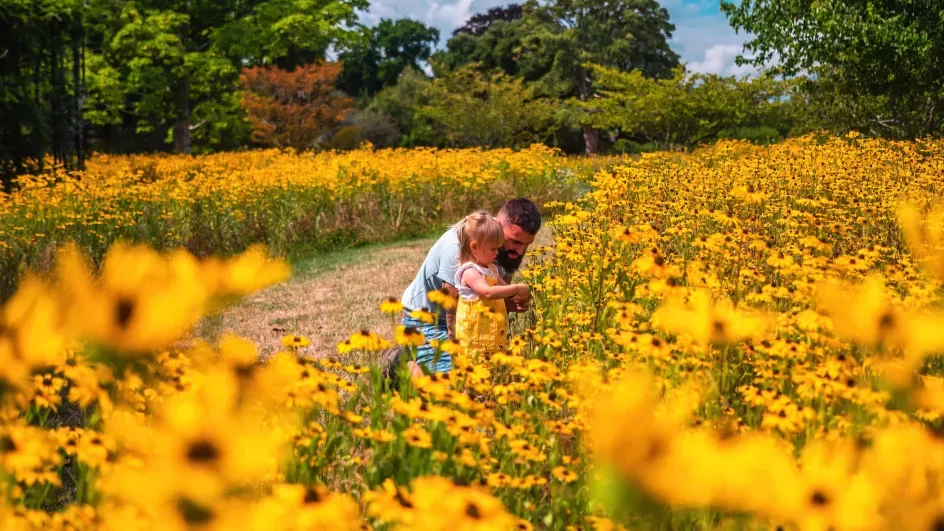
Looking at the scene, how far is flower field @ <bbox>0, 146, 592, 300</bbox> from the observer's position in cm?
707

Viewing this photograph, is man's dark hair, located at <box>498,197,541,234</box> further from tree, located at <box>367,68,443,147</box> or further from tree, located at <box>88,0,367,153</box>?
tree, located at <box>367,68,443,147</box>

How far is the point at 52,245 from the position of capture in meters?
6.45

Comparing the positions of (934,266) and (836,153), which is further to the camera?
(836,153)

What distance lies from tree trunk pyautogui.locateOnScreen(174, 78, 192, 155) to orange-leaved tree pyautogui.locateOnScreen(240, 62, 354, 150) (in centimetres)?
195

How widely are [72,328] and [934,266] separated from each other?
1585 millimetres

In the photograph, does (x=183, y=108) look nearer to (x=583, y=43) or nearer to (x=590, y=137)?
(x=590, y=137)

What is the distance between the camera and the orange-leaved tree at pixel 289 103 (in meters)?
23.6

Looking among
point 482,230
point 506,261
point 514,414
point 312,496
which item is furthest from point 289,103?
point 312,496

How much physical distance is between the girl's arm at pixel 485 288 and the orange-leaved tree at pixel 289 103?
20771 millimetres

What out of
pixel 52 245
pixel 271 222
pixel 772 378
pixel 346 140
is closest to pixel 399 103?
pixel 346 140

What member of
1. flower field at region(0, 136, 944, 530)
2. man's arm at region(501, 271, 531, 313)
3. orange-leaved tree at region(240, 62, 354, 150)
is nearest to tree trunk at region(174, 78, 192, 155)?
orange-leaved tree at region(240, 62, 354, 150)

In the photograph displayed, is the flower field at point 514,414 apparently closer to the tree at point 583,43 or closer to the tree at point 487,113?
the tree at point 487,113

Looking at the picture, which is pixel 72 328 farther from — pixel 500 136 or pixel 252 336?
pixel 500 136

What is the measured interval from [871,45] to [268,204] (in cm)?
931
